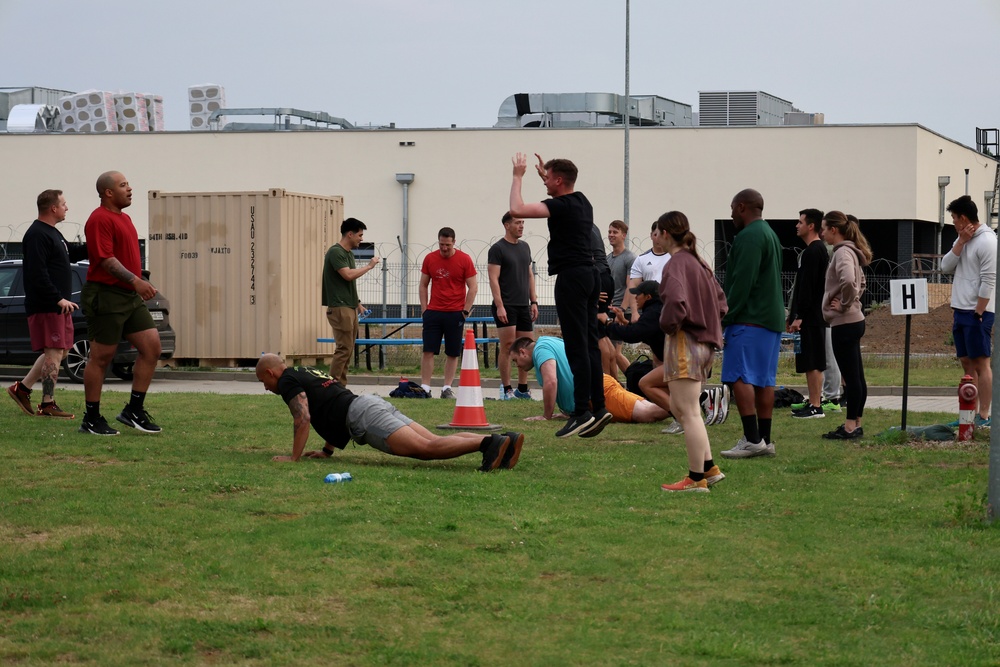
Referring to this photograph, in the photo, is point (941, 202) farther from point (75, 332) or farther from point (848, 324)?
point (848, 324)

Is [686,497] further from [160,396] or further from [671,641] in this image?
[160,396]

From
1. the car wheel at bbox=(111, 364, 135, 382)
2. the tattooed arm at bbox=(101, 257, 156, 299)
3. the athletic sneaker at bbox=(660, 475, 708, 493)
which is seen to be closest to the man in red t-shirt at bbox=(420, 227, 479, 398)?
the tattooed arm at bbox=(101, 257, 156, 299)

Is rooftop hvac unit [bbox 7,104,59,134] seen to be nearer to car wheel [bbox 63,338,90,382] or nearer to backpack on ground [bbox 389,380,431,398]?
car wheel [bbox 63,338,90,382]

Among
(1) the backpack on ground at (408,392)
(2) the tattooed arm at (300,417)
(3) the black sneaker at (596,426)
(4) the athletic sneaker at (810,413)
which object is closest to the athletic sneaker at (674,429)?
(3) the black sneaker at (596,426)

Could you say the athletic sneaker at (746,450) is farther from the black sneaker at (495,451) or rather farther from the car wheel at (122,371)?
the car wheel at (122,371)

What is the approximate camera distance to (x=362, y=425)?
855 centimetres

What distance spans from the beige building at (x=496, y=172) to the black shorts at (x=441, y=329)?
21.2 metres

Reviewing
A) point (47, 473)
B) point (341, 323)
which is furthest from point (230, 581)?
point (341, 323)

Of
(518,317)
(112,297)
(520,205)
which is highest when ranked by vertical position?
(520,205)

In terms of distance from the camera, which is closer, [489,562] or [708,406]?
[489,562]

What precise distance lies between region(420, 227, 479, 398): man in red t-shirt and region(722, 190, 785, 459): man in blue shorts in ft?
19.5

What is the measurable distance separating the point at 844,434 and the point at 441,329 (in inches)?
228

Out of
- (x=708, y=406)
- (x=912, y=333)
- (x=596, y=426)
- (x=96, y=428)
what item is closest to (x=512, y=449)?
(x=596, y=426)

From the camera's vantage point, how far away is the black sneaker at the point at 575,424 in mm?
10383
